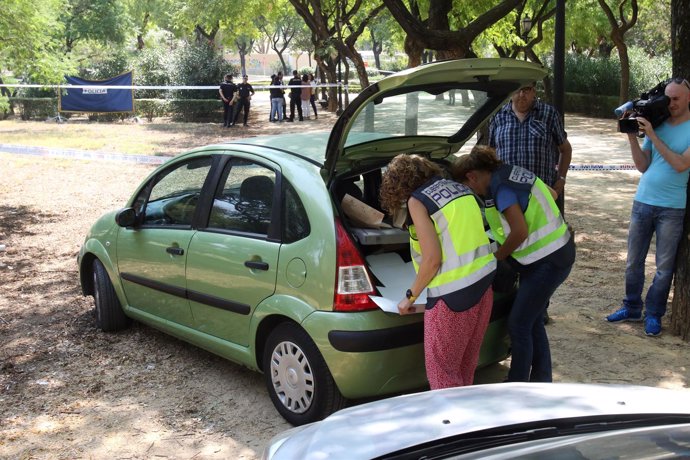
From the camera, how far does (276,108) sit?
89.7 feet

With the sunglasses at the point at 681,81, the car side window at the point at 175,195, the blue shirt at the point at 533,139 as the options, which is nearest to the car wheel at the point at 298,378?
the car side window at the point at 175,195

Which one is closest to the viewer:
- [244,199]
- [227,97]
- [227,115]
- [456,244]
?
[456,244]

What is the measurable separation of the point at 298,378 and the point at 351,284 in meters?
0.69

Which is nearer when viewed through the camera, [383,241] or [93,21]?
[383,241]

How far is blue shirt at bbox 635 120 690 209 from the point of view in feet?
18.0

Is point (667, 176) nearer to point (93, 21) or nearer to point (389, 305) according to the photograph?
point (389, 305)

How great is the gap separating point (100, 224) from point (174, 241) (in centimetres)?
121

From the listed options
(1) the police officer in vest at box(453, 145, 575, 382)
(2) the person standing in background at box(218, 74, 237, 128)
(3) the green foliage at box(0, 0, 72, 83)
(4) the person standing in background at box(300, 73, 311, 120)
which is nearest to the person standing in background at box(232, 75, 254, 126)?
(2) the person standing in background at box(218, 74, 237, 128)

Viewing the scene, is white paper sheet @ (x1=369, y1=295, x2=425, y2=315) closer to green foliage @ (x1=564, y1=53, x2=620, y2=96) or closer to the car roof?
the car roof

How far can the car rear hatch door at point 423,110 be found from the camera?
4117 millimetres

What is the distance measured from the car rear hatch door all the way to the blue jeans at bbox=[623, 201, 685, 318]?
5.18ft

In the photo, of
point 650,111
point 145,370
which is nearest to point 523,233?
point 650,111

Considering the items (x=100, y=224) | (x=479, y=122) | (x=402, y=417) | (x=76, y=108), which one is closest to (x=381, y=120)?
(x=479, y=122)

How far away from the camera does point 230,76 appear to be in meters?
25.7
